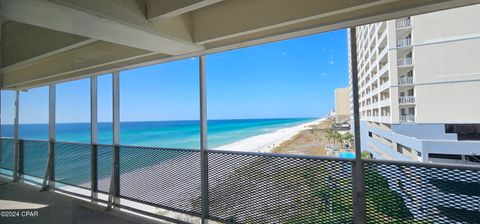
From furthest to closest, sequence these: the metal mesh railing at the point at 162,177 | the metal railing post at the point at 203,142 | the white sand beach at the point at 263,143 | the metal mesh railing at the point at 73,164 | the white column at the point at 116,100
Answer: the white sand beach at the point at 263,143
the metal mesh railing at the point at 73,164
the white column at the point at 116,100
the metal mesh railing at the point at 162,177
the metal railing post at the point at 203,142

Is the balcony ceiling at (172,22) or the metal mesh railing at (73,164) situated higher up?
the balcony ceiling at (172,22)

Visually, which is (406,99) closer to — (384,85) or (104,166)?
(384,85)

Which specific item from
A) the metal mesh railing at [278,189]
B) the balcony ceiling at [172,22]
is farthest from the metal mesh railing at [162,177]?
the balcony ceiling at [172,22]

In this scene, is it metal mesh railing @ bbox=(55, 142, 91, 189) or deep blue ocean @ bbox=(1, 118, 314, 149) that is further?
deep blue ocean @ bbox=(1, 118, 314, 149)

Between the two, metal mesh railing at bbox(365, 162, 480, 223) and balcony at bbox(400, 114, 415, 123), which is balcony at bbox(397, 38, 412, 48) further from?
metal mesh railing at bbox(365, 162, 480, 223)

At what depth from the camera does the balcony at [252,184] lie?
1.60m

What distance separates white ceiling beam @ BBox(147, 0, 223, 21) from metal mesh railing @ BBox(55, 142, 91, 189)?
2.74 m

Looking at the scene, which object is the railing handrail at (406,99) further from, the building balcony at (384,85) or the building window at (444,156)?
the building window at (444,156)

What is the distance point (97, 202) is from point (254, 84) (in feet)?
73.7

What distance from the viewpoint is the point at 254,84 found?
990 inches

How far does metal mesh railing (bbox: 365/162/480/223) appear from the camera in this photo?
1458 millimetres

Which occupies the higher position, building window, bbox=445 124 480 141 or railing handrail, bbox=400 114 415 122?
railing handrail, bbox=400 114 415 122

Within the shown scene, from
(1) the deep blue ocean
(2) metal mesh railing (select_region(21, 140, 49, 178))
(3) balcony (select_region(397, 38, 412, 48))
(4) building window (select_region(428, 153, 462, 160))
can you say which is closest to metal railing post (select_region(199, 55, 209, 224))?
(3) balcony (select_region(397, 38, 412, 48))

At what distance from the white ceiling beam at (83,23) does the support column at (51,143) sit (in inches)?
126
